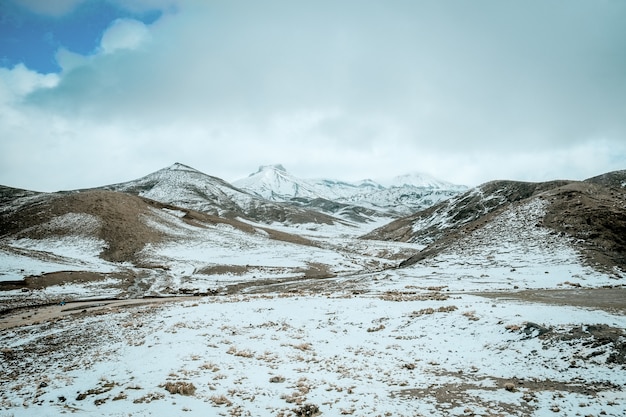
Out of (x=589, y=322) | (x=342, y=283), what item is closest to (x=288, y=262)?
(x=342, y=283)

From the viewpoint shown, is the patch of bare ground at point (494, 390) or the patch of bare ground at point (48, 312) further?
the patch of bare ground at point (48, 312)

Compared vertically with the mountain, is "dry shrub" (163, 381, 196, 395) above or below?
below

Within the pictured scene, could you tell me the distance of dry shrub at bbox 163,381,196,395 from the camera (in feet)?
48.1

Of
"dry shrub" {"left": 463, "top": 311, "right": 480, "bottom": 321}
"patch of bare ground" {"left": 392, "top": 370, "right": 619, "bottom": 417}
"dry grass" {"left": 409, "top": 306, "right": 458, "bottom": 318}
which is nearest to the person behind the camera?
"patch of bare ground" {"left": 392, "top": 370, "right": 619, "bottom": 417}

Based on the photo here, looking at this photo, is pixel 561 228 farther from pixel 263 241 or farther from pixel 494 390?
pixel 263 241

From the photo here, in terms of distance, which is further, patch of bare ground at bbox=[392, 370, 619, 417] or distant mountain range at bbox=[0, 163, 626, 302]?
distant mountain range at bbox=[0, 163, 626, 302]

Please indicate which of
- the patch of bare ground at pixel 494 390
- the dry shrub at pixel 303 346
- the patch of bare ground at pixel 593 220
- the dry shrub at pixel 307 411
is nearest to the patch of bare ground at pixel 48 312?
the dry shrub at pixel 303 346

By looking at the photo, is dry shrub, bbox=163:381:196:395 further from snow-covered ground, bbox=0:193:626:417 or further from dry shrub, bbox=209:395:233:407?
dry shrub, bbox=209:395:233:407

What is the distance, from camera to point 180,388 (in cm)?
1476

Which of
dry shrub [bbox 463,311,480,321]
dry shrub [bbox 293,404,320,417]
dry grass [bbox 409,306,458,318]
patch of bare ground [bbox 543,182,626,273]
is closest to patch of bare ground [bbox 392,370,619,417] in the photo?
dry shrub [bbox 293,404,320,417]

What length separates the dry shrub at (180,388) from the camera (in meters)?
14.7

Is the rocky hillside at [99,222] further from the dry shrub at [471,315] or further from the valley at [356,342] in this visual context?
the dry shrub at [471,315]

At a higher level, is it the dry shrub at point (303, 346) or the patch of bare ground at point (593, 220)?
the patch of bare ground at point (593, 220)

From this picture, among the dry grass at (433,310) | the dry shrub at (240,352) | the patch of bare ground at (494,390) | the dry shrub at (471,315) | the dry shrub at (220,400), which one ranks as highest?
the dry shrub at (471,315)
